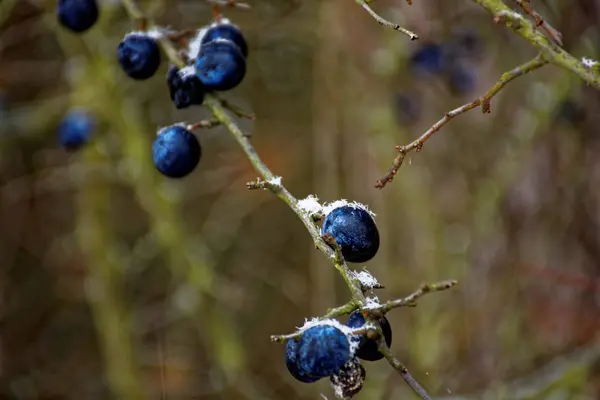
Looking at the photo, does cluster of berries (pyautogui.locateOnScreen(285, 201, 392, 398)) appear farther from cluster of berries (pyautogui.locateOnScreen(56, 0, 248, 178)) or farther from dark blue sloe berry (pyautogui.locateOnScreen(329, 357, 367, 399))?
cluster of berries (pyautogui.locateOnScreen(56, 0, 248, 178))

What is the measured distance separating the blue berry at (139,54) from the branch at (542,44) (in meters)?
0.89

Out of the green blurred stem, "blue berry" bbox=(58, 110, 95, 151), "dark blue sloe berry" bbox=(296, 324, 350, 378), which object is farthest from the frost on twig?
the green blurred stem

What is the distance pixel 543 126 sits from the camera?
10.7 feet

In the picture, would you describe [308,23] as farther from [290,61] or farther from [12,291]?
[12,291]

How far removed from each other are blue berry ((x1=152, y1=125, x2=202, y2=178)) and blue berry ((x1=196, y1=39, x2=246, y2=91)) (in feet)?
0.45

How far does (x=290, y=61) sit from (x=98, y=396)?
3225 mm

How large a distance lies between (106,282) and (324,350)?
Result: 288 centimetres

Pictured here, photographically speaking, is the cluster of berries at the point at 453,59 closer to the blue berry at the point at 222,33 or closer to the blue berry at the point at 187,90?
the blue berry at the point at 222,33

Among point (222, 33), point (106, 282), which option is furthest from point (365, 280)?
point (106, 282)

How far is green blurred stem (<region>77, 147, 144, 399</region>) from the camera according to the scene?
3.63m

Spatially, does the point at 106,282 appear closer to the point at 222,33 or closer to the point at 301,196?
the point at 222,33

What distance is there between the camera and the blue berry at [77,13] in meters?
1.92

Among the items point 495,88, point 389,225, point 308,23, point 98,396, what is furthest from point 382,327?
point 98,396

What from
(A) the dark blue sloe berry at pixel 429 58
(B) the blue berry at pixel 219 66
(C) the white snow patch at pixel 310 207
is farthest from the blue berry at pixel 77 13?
(A) the dark blue sloe berry at pixel 429 58
